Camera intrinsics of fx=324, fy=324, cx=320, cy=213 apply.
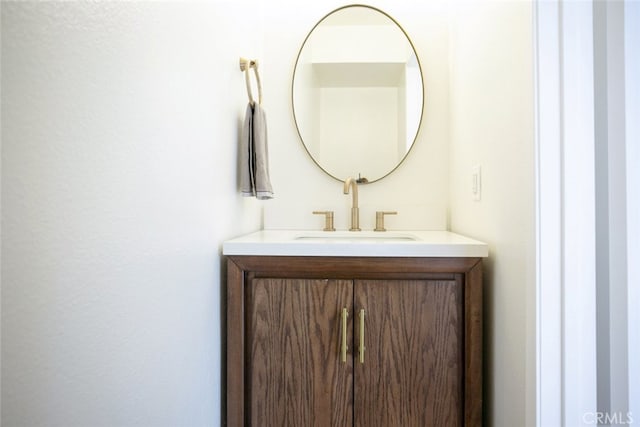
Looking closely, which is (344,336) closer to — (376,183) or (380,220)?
(380,220)

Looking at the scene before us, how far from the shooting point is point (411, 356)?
3.18 ft

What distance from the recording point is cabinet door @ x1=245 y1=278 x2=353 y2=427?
0.98 m

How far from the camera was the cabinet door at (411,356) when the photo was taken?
97 centimetres

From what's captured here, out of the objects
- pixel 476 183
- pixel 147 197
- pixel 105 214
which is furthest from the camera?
pixel 476 183

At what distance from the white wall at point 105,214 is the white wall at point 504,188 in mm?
821

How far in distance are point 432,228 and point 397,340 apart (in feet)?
2.37

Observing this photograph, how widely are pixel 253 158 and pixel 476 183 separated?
2.66 ft

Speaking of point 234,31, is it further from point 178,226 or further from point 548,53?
point 548,53

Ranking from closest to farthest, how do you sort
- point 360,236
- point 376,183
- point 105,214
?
point 105,214
point 360,236
point 376,183

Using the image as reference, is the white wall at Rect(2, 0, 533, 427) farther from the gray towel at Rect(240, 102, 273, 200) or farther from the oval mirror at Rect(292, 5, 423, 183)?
the oval mirror at Rect(292, 5, 423, 183)

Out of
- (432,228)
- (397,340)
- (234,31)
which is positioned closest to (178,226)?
(397,340)

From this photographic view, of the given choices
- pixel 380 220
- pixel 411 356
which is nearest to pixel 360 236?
pixel 380 220

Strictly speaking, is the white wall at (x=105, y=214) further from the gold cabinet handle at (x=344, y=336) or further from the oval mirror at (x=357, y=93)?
the oval mirror at (x=357, y=93)

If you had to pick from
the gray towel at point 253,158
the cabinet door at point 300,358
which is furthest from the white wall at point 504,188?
the gray towel at point 253,158
